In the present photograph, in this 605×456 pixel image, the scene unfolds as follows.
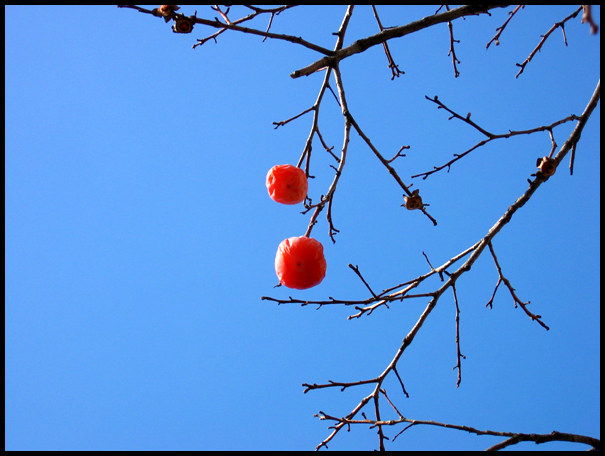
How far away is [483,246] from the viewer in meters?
2.37

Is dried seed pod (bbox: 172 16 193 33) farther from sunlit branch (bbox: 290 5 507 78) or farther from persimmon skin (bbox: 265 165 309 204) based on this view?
persimmon skin (bbox: 265 165 309 204)

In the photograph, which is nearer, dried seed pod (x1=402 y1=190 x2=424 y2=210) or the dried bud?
the dried bud

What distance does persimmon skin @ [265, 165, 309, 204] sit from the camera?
2596 millimetres

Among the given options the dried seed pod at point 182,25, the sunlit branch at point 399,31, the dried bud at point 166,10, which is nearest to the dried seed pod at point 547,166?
the sunlit branch at point 399,31

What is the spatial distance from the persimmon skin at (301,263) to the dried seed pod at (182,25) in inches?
51.1

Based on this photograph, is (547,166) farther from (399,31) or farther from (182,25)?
(182,25)

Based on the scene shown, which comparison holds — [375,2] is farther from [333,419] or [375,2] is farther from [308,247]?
[333,419]

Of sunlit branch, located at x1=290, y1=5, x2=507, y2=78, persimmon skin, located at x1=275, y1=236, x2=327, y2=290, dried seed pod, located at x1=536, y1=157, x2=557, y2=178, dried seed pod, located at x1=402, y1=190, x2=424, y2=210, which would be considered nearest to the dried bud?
sunlit branch, located at x1=290, y1=5, x2=507, y2=78

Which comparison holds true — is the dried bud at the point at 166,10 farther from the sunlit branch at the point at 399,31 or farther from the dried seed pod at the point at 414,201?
the dried seed pod at the point at 414,201

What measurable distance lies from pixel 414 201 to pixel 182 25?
1.64 metres

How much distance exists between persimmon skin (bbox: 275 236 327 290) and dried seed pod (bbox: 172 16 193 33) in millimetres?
1299

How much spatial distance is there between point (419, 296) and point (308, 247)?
661 mm

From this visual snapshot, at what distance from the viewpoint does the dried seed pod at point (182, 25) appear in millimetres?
2342

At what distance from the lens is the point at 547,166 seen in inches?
89.4
